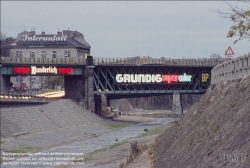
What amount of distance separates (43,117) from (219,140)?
226 feet

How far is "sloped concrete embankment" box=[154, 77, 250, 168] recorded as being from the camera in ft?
61.5

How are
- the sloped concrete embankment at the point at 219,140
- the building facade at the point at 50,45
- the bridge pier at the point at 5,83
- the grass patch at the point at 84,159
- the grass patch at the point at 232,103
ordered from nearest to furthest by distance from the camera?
the sloped concrete embankment at the point at 219,140 < the grass patch at the point at 232,103 < the grass patch at the point at 84,159 < the bridge pier at the point at 5,83 < the building facade at the point at 50,45

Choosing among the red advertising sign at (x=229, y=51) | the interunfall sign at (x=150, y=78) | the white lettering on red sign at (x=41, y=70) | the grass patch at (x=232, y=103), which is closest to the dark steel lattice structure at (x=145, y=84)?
the interunfall sign at (x=150, y=78)

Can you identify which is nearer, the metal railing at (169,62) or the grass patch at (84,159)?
the grass patch at (84,159)

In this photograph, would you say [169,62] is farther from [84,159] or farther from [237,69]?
[237,69]

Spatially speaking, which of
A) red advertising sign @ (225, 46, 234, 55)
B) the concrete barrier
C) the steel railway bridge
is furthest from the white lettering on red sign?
the concrete barrier

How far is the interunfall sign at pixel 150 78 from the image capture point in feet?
354

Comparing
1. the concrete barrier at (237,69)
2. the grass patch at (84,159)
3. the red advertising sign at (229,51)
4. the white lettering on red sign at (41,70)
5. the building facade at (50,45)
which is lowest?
the grass patch at (84,159)

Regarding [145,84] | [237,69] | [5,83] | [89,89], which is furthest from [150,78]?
[237,69]

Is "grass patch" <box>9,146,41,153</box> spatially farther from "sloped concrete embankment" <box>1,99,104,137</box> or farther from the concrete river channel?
"sloped concrete embankment" <box>1,99,104,137</box>

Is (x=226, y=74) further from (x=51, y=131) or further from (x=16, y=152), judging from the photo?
(x=51, y=131)

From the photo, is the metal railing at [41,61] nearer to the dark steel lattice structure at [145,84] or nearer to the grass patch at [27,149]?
the dark steel lattice structure at [145,84]

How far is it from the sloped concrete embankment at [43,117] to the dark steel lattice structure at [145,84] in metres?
6.13

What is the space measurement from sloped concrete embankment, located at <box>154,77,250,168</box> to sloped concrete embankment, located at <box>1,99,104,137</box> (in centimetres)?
4613
